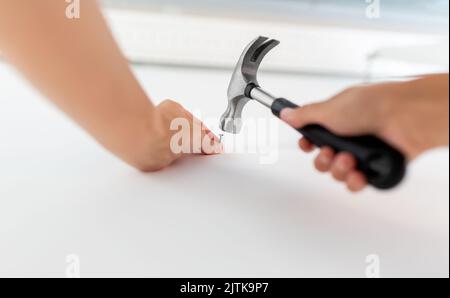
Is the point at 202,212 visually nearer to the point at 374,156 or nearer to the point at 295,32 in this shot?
the point at 374,156

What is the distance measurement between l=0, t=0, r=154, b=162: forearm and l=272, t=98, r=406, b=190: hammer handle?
13.1 inches

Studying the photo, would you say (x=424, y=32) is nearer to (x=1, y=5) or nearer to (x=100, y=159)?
(x=100, y=159)

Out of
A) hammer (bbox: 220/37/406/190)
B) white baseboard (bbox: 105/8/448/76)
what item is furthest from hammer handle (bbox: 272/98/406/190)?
white baseboard (bbox: 105/8/448/76)

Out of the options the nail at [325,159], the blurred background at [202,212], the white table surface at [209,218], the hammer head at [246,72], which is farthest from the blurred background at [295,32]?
the nail at [325,159]

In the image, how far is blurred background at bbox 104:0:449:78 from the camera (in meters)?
1.68

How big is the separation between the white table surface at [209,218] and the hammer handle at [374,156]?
0.13 m

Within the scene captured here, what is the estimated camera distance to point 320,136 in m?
0.63

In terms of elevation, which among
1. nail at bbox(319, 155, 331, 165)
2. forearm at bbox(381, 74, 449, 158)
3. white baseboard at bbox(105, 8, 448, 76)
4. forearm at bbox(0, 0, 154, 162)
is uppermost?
white baseboard at bbox(105, 8, 448, 76)

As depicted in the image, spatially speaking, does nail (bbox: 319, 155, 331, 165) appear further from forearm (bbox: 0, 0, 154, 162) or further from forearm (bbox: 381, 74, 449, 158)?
forearm (bbox: 0, 0, 154, 162)

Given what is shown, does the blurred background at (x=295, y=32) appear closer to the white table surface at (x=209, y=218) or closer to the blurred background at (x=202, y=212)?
the blurred background at (x=202, y=212)

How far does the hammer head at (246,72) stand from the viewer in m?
0.82
